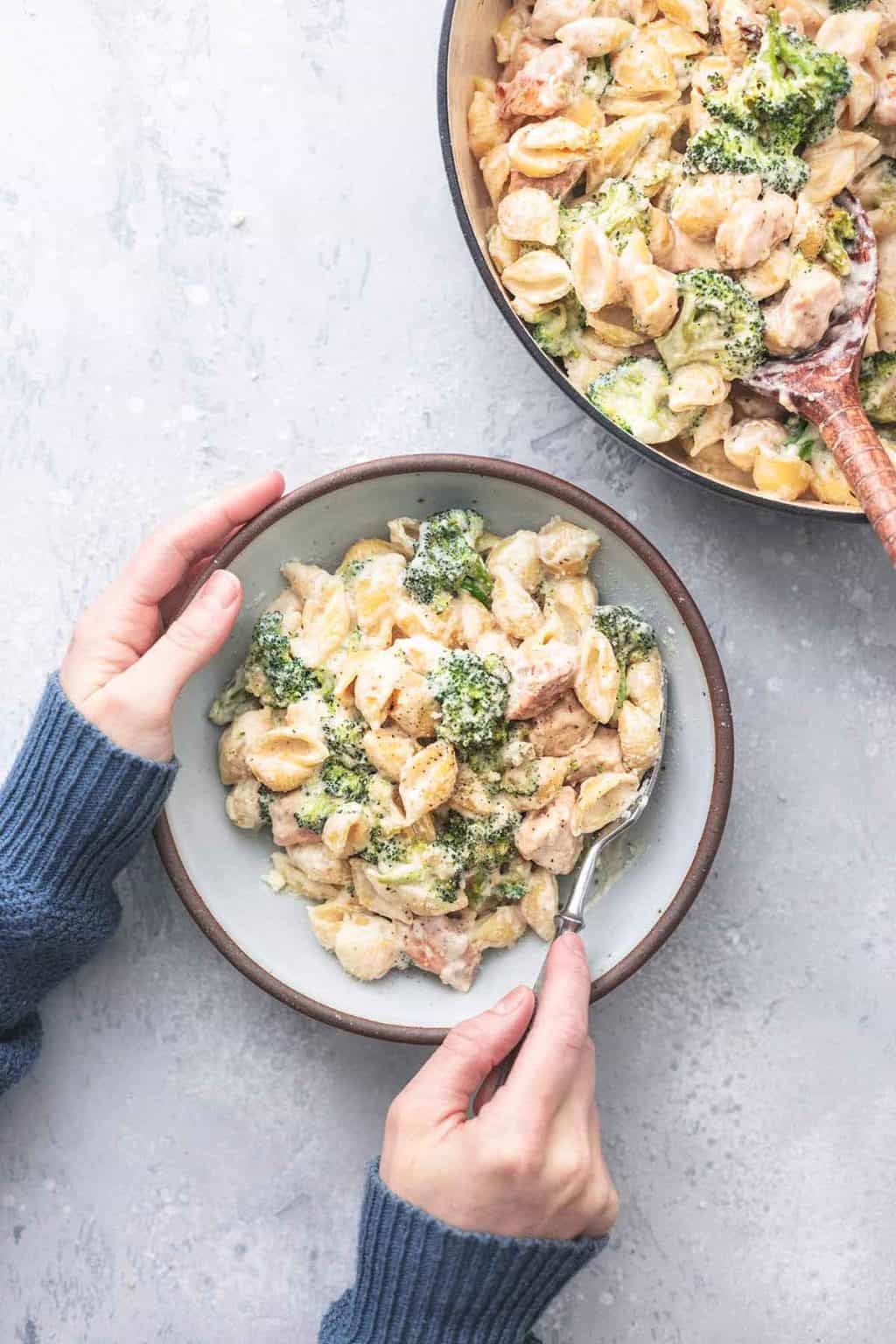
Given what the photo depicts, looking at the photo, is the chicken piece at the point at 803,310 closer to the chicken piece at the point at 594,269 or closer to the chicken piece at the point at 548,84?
the chicken piece at the point at 594,269

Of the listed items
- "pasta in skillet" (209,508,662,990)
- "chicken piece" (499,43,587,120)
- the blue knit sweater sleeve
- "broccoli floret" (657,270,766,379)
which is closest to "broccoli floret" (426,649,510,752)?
"pasta in skillet" (209,508,662,990)

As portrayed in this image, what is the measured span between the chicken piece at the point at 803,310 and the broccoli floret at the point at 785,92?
0.52ft

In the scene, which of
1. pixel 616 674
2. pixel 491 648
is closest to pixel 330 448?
pixel 491 648

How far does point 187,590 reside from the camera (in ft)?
4.95

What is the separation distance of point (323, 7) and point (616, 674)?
0.99m

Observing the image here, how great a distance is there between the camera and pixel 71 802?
141cm

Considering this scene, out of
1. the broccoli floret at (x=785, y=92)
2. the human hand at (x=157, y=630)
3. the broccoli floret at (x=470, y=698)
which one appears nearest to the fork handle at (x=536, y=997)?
the broccoli floret at (x=470, y=698)

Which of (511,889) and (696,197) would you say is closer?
(696,197)

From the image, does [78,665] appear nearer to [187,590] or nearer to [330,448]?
[187,590]

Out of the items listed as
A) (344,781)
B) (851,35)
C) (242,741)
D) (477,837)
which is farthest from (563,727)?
(851,35)

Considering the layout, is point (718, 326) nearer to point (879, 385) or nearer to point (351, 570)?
point (879, 385)

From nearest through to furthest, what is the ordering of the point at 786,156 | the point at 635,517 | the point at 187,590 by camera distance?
the point at 786,156 → the point at 187,590 → the point at 635,517

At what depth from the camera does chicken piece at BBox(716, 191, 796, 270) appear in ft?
4.45

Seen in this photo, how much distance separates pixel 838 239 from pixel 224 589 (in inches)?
32.6
